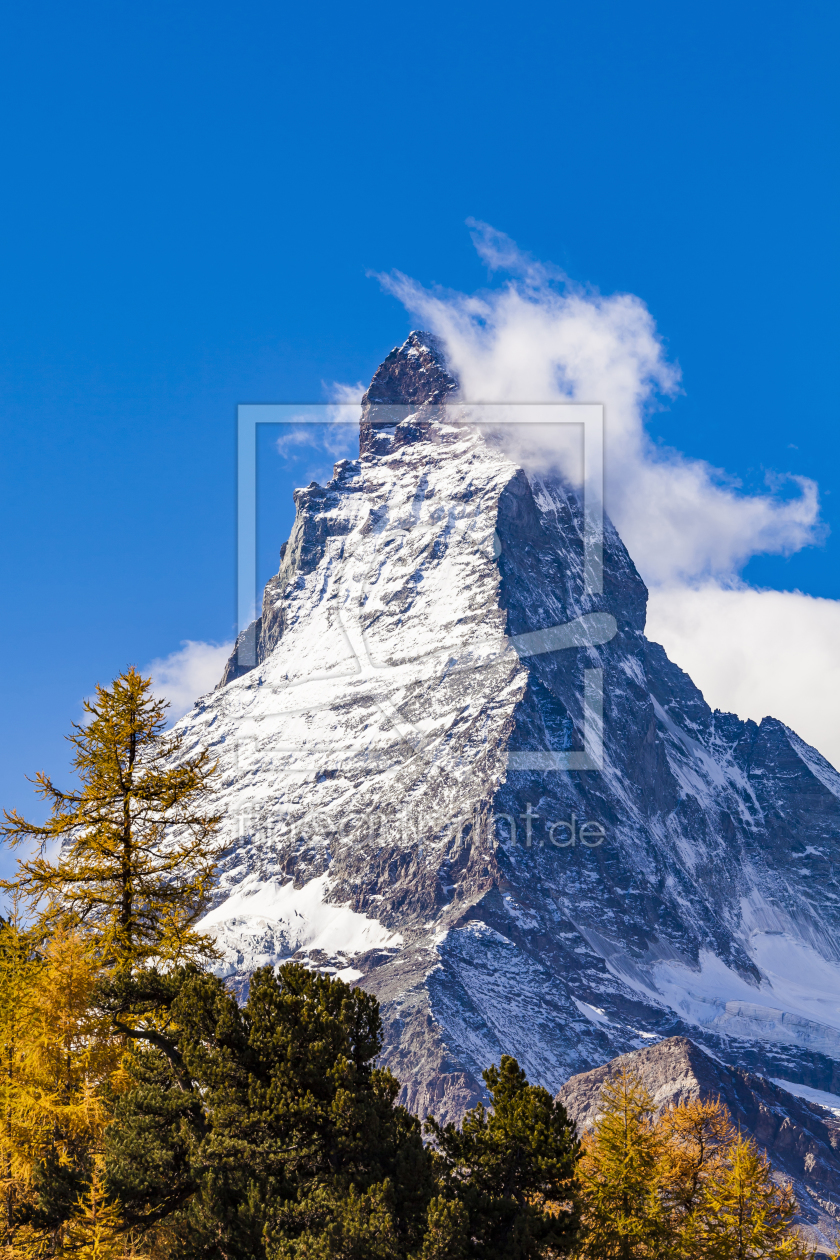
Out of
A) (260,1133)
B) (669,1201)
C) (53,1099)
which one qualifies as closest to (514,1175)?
(260,1133)

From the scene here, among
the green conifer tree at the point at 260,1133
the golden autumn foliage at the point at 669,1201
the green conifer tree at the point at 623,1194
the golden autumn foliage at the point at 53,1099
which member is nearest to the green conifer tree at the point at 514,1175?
the green conifer tree at the point at 623,1194

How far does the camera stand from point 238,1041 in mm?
29812

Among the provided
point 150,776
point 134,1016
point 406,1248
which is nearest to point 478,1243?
point 406,1248

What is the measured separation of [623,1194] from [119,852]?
17650 mm

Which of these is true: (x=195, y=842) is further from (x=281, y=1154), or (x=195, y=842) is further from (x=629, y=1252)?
(x=629, y=1252)

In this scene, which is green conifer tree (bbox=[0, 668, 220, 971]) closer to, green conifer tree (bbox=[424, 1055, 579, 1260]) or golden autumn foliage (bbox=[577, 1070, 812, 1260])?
green conifer tree (bbox=[424, 1055, 579, 1260])

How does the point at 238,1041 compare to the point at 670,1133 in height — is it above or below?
above

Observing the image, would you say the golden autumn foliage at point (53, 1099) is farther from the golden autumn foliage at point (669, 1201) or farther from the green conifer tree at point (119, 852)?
the golden autumn foliage at point (669, 1201)

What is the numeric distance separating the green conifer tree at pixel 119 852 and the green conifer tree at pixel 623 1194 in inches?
512

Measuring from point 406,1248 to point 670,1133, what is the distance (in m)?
13.5

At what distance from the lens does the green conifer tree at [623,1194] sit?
33.1 m

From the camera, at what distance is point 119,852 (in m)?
30.1

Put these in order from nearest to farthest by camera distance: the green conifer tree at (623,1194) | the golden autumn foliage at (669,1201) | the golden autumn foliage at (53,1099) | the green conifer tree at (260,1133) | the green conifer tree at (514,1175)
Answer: the green conifer tree at (260,1133)
the golden autumn foliage at (53,1099)
the green conifer tree at (514,1175)
the green conifer tree at (623,1194)
the golden autumn foliage at (669,1201)

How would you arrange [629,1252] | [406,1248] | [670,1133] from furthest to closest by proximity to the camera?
1. [670,1133]
2. [629,1252]
3. [406,1248]
